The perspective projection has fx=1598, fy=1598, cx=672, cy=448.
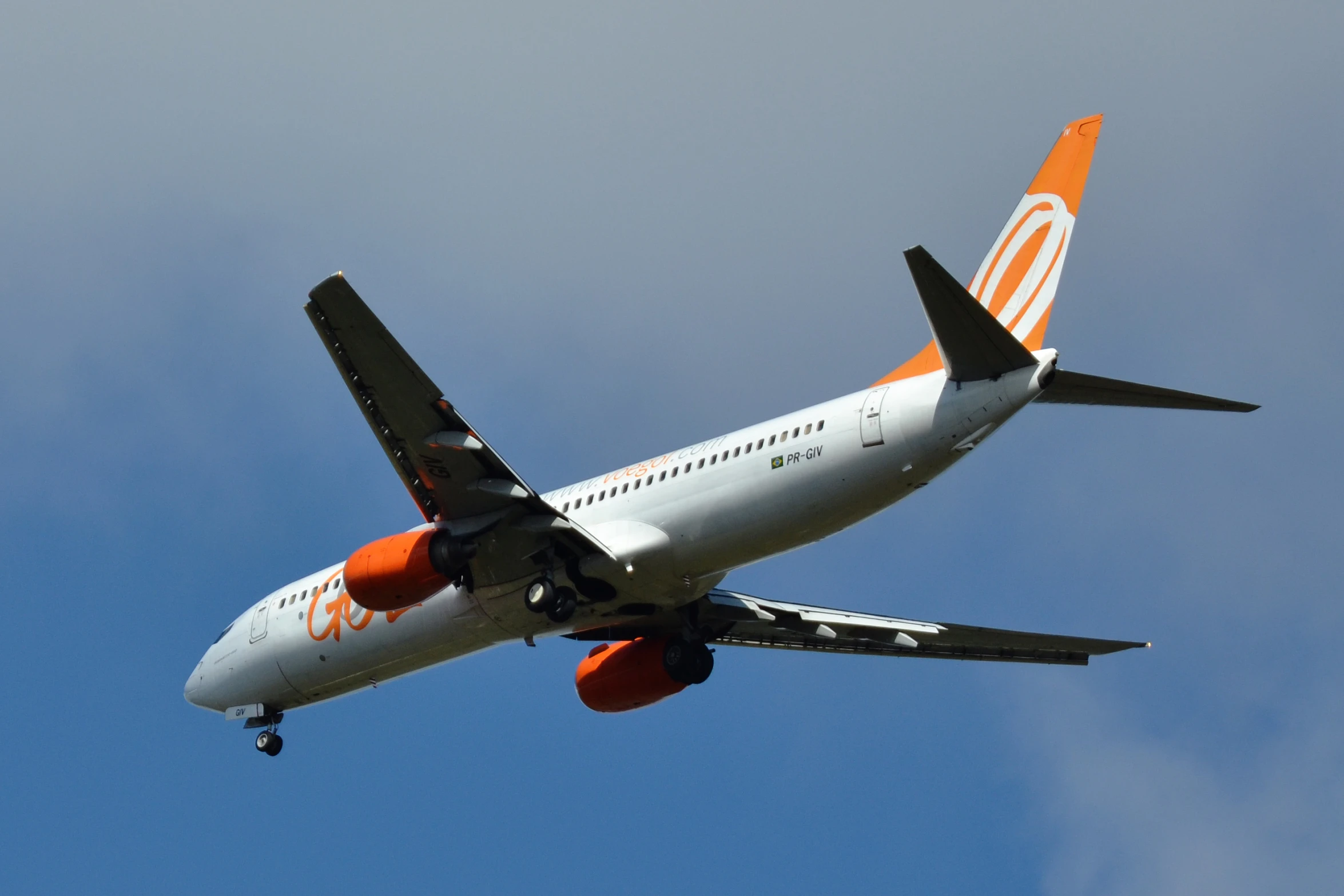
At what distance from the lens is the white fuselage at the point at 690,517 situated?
26.4m

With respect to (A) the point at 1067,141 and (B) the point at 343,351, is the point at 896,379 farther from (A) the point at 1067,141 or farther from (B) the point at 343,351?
(B) the point at 343,351

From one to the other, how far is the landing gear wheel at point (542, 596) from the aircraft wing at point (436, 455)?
365mm

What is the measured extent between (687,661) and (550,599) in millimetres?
5243

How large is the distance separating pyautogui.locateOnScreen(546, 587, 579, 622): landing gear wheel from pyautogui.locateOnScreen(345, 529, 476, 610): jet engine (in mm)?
1749

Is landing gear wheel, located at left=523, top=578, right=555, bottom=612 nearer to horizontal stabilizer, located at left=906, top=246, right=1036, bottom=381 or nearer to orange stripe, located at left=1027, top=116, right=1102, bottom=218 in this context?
horizontal stabilizer, located at left=906, top=246, right=1036, bottom=381

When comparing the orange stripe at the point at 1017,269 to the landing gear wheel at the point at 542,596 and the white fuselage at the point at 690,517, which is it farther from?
the landing gear wheel at the point at 542,596

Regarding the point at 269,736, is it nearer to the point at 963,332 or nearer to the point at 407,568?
the point at 407,568

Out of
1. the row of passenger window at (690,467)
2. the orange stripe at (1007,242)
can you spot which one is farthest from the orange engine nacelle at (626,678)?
the orange stripe at (1007,242)

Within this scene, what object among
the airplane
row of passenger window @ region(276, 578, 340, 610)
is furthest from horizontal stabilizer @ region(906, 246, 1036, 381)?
row of passenger window @ region(276, 578, 340, 610)

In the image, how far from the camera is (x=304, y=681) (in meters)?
33.4

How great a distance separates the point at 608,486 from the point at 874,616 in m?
7.52

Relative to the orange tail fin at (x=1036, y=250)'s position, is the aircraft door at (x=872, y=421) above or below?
below

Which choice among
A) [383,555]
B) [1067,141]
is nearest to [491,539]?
[383,555]

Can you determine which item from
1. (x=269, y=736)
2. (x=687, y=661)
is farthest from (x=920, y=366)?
(x=269, y=736)
